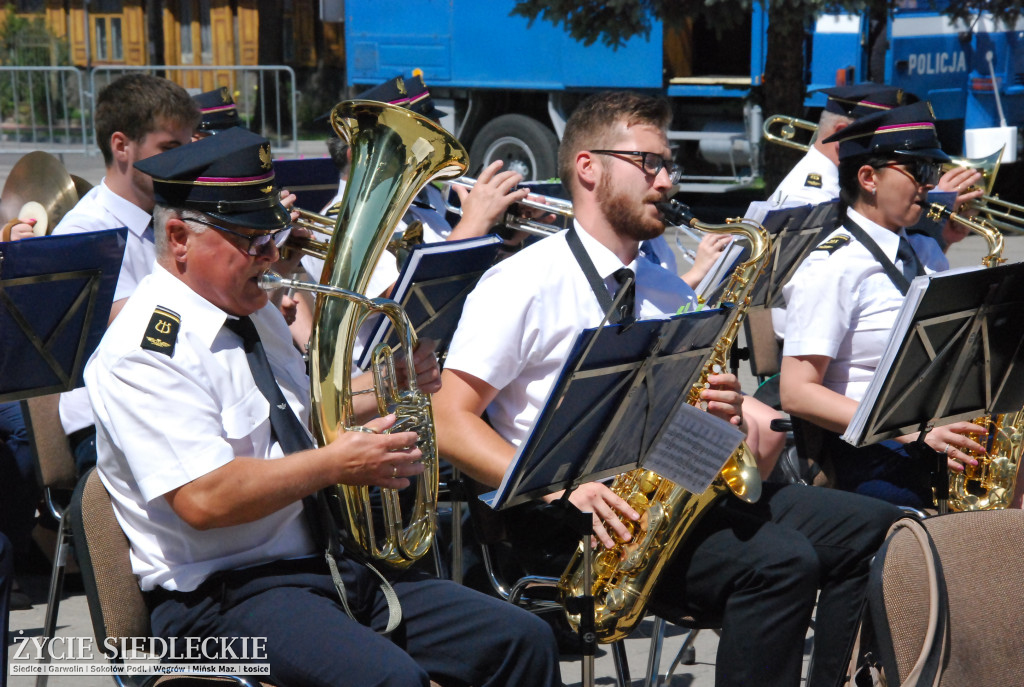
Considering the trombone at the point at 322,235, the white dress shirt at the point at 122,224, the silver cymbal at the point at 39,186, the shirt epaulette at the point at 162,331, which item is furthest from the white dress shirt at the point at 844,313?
the silver cymbal at the point at 39,186

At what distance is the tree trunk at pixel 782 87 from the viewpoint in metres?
9.95

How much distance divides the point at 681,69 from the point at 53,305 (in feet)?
31.0

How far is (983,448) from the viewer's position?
11.8 feet

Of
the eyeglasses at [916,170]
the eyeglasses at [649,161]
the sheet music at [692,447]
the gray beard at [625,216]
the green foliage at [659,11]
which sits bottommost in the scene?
the sheet music at [692,447]

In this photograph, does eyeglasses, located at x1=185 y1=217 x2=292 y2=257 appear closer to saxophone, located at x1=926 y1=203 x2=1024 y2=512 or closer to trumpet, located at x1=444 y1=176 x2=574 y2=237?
trumpet, located at x1=444 y1=176 x2=574 y2=237

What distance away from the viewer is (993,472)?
145 inches

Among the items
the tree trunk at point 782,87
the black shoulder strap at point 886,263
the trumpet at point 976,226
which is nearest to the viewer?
the black shoulder strap at point 886,263

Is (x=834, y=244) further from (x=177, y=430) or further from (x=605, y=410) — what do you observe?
(x=177, y=430)

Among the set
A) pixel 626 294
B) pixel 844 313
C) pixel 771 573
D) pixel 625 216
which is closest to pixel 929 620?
pixel 771 573

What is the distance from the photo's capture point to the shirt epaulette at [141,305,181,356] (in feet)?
7.95

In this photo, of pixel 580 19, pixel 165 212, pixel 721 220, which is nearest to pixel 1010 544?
pixel 165 212

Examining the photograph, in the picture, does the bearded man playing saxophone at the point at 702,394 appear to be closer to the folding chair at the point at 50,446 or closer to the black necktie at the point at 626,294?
the black necktie at the point at 626,294

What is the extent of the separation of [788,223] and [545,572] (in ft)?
5.12

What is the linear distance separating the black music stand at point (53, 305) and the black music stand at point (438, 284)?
74cm
